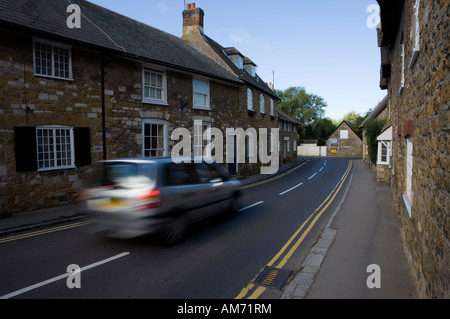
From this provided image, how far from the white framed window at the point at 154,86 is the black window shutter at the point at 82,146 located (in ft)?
10.6

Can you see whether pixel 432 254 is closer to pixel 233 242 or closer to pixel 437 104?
pixel 437 104

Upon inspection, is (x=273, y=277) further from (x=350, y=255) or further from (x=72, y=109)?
(x=72, y=109)

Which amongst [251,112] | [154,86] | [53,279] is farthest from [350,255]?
[251,112]

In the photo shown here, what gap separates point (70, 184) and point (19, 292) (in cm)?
696

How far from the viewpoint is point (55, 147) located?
10266 millimetres

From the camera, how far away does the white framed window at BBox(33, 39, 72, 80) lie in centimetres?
982

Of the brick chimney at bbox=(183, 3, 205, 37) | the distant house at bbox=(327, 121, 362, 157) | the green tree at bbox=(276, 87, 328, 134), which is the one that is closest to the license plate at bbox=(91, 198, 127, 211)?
the brick chimney at bbox=(183, 3, 205, 37)

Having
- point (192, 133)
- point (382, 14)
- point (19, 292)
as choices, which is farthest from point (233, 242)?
point (192, 133)

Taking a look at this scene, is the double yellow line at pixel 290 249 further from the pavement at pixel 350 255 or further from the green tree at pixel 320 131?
the green tree at pixel 320 131

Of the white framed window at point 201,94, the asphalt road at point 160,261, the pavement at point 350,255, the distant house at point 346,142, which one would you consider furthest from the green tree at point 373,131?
the distant house at point 346,142

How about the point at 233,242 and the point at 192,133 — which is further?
the point at 192,133

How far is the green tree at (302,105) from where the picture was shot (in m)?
72.8

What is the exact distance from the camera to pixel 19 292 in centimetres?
438

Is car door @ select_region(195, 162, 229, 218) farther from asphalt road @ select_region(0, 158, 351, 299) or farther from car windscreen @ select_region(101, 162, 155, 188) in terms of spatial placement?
car windscreen @ select_region(101, 162, 155, 188)
